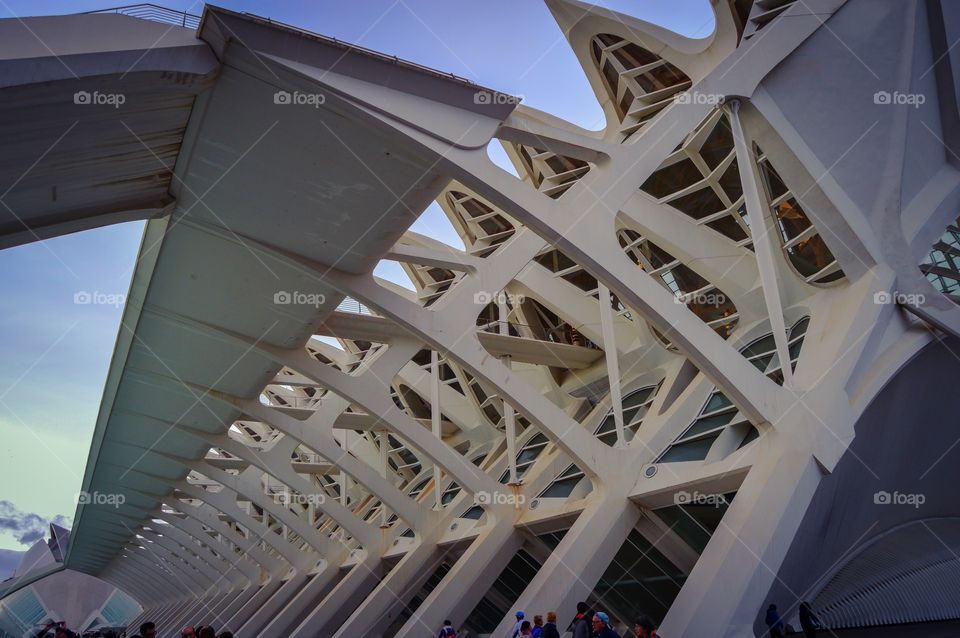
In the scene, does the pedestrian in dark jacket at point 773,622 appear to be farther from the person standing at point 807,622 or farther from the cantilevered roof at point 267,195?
the cantilevered roof at point 267,195

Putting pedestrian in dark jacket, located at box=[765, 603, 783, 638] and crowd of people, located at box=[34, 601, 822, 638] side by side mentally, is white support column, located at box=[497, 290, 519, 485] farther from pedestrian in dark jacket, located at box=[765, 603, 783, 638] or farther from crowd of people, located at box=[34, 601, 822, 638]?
pedestrian in dark jacket, located at box=[765, 603, 783, 638]

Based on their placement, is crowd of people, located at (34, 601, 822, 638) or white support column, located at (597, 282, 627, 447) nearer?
crowd of people, located at (34, 601, 822, 638)

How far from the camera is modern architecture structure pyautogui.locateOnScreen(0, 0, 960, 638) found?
9.48m

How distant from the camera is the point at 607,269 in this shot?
35.7ft

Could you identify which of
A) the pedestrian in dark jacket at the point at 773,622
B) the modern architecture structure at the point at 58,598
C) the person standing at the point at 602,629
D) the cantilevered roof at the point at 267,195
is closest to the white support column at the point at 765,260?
the pedestrian in dark jacket at the point at 773,622

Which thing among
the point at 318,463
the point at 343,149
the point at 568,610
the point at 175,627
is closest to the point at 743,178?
the point at 343,149

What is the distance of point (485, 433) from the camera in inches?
1097

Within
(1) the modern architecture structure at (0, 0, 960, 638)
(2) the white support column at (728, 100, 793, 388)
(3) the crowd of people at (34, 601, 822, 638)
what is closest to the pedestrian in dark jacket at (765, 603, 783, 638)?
(3) the crowd of people at (34, 601, 822, 638)

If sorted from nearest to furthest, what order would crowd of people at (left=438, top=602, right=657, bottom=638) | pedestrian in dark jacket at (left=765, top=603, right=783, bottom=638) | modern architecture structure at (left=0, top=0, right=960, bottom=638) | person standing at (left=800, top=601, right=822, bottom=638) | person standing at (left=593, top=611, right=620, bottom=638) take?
crowd of people at (left=438, top=602, right=657, bottom=638) → person standing at (left=593, top=611, right=620, bottom=638) → modern architecture structure at (left=0, top=0, right=960, bottom=638) → pedestrian in dark jacket at (left=765, top=603, right=783, bottom=638) → person standing at (left=800, top=601, right=822, bottom=638)

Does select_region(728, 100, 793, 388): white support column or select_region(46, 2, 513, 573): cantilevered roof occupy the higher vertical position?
select_region(728, 100, 793, 388): white support column

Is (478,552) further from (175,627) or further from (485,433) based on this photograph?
(175,627)

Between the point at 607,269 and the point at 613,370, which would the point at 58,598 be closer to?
the point at 613,370

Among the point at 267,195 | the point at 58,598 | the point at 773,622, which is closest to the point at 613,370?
the point at 773,622

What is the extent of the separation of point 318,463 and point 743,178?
2392 cm
